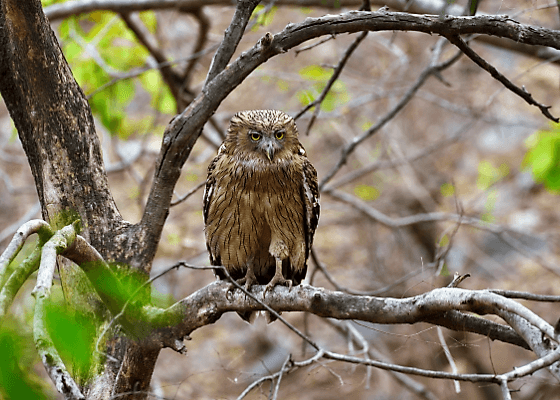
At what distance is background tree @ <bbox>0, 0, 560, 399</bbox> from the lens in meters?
2.05

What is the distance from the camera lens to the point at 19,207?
883 centimetres

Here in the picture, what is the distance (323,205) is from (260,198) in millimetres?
4279

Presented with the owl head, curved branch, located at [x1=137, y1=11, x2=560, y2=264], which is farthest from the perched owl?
curved branch, located at [x1=137, y1=11, x2=560, y2=264]

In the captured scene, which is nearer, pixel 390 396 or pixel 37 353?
pixel 37 353

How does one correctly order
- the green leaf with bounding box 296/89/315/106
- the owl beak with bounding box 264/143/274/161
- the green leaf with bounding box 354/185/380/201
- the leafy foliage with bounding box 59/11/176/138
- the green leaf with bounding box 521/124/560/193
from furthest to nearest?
the green leaf with bounding box 354/185/380/201, the leafy foliage with bounding box 59/11/176/138, the green leaf with bounding box 521/124/560/193, the green leaf with bounding box 296/89/315/106, the owl beak with bounding box 264/143/274/161

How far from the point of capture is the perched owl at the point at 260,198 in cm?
347

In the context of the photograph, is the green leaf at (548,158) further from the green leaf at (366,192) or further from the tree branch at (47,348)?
the tree branch at (47,348)

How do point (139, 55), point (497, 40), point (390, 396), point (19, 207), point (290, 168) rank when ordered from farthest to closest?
point (19, 207) < point (390, 396) < point (139, 55) < point (497, 40) < point (290, 168)

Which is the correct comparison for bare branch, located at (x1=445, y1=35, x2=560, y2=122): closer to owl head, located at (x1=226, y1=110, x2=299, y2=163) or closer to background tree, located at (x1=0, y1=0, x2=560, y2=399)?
background tree, located at (x1=0, y1=0, x2=560, y2=399)

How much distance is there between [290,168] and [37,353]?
92.8 inches

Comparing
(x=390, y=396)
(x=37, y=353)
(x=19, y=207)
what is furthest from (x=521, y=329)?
(x=19, y=207)

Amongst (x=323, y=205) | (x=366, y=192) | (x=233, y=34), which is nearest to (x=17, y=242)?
(x=233, y=34)

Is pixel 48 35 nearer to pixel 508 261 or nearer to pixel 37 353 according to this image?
pixel 37 353

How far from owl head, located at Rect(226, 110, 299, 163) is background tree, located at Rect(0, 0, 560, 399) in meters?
0.20
